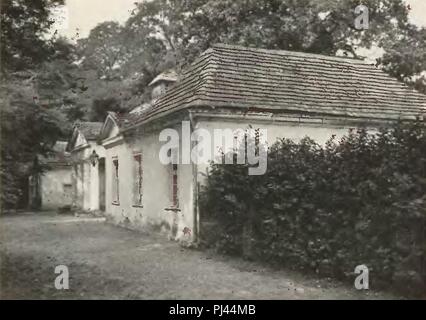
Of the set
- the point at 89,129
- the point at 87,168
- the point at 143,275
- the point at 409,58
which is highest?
the point at 409,58

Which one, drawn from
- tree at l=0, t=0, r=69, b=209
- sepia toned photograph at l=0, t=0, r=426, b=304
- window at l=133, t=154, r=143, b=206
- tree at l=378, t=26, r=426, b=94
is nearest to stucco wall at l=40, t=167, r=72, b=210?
sepia toned photograph at l=0, t=0, r=426, b=304

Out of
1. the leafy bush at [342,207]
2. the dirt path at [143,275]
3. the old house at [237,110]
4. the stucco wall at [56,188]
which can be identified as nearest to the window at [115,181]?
the old house at [237,110]

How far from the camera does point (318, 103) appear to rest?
48.9ft

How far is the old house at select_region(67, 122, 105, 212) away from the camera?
25.5m

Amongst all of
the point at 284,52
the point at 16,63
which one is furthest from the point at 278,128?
the point at 16,63

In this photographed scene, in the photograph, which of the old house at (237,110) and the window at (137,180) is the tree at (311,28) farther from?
the window at (137,180)

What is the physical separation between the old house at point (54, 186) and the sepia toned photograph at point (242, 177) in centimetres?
694

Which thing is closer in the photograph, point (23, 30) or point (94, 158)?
point (23, 30)

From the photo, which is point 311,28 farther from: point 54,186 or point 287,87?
point 54,186

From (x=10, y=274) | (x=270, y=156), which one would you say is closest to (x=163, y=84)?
(x=270, y=156)

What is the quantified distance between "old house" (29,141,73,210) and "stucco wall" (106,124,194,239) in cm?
1262

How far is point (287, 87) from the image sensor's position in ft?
50.0

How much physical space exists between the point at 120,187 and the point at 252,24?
12353 mm

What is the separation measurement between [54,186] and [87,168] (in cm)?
653
